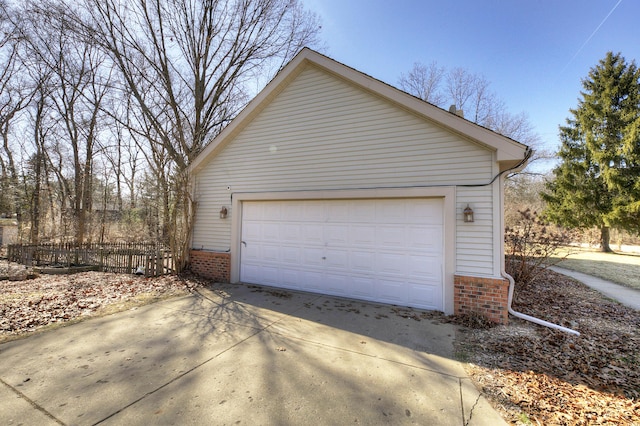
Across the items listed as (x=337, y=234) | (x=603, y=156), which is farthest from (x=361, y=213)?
(x=603, y=156)

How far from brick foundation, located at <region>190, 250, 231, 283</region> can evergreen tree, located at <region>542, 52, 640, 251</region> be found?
20638 millimetres

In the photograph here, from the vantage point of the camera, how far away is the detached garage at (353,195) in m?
5.07

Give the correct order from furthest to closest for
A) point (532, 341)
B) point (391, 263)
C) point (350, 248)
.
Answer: point (350, 248)
point (391, 263)
point (532, 341)

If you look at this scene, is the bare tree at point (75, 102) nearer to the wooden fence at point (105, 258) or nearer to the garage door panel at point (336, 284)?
the wooden fence at point (105, 258)

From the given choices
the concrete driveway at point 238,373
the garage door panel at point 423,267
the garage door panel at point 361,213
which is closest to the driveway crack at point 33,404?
the concrete driveway at point 238,373

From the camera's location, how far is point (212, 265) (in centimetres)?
766

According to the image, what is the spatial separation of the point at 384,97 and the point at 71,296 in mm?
8025

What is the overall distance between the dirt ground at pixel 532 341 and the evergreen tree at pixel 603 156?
13.0m

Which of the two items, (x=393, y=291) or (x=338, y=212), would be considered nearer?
(x=393, y=291)

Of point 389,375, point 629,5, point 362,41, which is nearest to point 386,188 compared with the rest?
point 389,375

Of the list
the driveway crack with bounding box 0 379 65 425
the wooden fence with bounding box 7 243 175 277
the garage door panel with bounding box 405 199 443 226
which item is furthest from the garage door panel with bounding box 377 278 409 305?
the wooden fence with bounding box 7 243 175 277

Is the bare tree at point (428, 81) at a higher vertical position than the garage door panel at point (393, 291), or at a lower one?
higher

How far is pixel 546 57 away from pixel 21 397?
14.5 metres

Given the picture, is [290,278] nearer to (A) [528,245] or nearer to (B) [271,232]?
(B) [271,232]
